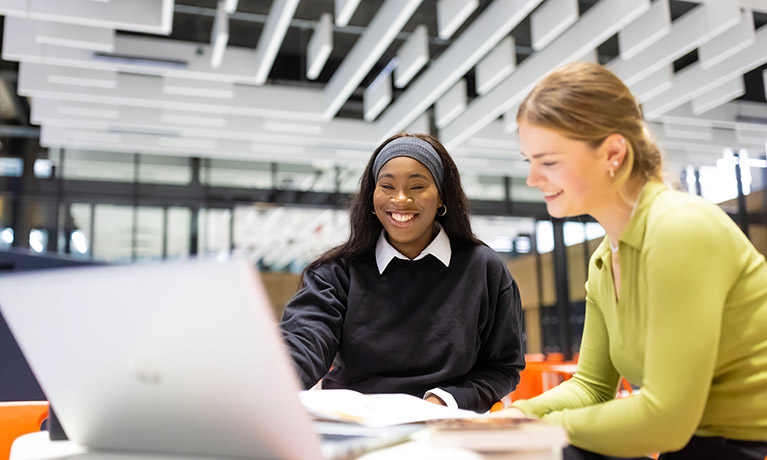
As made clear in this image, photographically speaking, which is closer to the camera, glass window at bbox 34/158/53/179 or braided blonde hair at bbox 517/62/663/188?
braided blonde hair at bbox 517/62/663/188

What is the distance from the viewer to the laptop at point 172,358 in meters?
0.64

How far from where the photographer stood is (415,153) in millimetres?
1753

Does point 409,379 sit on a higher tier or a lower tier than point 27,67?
lower

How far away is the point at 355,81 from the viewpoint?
19.6 feet

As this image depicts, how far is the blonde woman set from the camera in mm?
845

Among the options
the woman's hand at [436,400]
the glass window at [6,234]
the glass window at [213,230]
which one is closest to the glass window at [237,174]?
the glass window at [213,230]

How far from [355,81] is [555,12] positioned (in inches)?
74.1

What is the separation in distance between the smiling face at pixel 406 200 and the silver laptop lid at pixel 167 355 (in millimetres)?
959

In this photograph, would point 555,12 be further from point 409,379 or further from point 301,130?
point 409,379

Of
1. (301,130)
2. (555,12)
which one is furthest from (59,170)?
(555,12)

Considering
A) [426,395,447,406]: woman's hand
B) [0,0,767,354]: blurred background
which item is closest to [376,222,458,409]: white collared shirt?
[426,395,447,406]: woman's hand

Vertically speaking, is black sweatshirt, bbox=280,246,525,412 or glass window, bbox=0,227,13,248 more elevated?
glass window, bbox=0,227,13,248

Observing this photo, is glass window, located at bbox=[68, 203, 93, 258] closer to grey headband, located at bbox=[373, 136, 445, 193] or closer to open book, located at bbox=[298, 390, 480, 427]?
grey headband, located at bbox=[373, 136, 445, 193]

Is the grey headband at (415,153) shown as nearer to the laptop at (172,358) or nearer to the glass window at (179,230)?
the laptop at (172,358)
